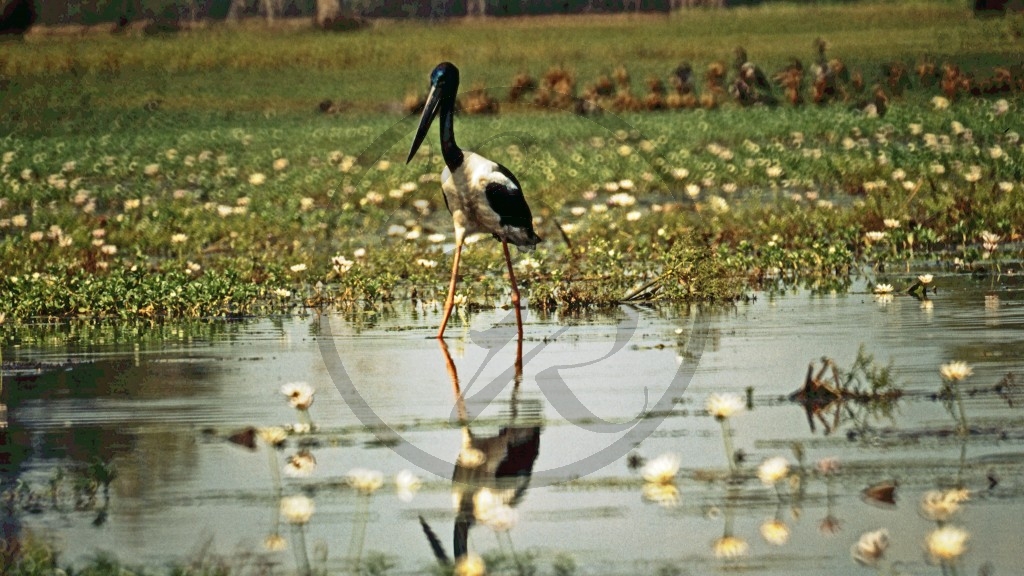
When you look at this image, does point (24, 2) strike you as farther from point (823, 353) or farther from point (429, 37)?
point (823, 353)

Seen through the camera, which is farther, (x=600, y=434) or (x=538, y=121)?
(x=538, y=121)

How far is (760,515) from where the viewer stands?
5629mm

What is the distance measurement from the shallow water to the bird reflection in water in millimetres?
22

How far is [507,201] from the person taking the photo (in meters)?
10.6

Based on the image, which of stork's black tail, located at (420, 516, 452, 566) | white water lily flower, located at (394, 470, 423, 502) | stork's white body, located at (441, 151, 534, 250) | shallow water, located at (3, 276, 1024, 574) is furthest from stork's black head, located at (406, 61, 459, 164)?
stork's black tail, located at (420, 516, 452, 566)

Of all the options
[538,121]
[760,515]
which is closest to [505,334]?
[760,515]

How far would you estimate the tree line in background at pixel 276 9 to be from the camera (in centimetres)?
3553

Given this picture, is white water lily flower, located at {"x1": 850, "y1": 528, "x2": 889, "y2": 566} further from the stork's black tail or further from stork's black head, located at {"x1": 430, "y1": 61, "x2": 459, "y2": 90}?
stork's black head, located at {"x1": 430, "y1": 61, "x2": 459, "y2": 90}

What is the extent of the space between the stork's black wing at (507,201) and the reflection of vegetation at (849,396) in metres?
3.21

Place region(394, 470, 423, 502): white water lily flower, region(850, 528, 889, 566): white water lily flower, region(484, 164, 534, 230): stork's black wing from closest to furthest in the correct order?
region(850, 528, 889, 566): white water lily flower < region(394, 470, 423, 502): white water lily flower < region(484, 164, 534, 230): stork's black wing

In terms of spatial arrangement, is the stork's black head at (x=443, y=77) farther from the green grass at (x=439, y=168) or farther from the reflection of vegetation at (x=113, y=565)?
the reflection of vegetation at (x=113, y=565)

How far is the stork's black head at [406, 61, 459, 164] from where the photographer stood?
11.1m

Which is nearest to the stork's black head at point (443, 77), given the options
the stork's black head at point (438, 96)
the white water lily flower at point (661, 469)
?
the stork's black head at point (438, 96)

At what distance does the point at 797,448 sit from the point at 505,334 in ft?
13.7
